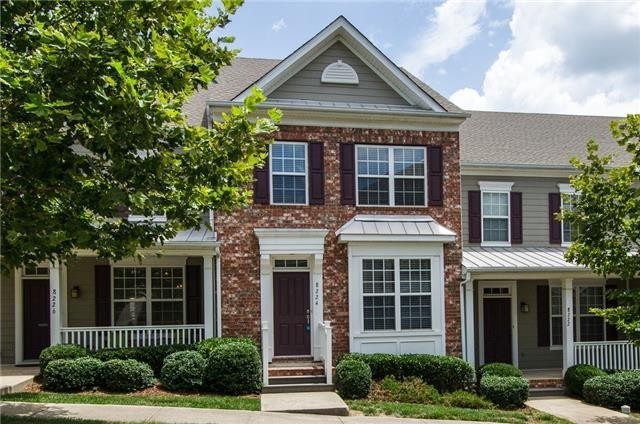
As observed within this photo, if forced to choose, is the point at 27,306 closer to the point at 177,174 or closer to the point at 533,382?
the point at 177,174

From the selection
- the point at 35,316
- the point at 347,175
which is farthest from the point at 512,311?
the point at 35,316

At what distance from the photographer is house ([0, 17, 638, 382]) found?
1403cm

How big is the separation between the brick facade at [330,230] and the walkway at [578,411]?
2.38 metres

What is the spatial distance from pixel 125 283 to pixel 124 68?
10460 mm

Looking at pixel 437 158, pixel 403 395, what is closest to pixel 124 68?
pixel 403 395

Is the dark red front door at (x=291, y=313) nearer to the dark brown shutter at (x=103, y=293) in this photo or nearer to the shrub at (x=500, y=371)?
the shrub at (x=500, y=371)

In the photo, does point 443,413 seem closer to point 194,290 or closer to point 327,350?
point 327,350

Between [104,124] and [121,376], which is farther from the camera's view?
[121,376]

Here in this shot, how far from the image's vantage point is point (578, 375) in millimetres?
14180

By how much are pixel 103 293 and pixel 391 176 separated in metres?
8.16

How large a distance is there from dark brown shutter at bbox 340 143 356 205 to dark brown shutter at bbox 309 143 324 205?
0.53m

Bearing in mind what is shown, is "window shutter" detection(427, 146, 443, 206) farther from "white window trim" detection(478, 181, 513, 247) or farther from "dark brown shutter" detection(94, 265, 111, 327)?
"dark brown shutter" detection(94, 265, 111, 327)

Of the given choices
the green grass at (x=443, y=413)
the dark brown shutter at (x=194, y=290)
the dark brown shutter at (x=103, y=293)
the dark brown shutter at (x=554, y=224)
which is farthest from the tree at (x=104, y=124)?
the dark brown shutter at (x=554, y=224)

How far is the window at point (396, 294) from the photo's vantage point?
14.4 metres
